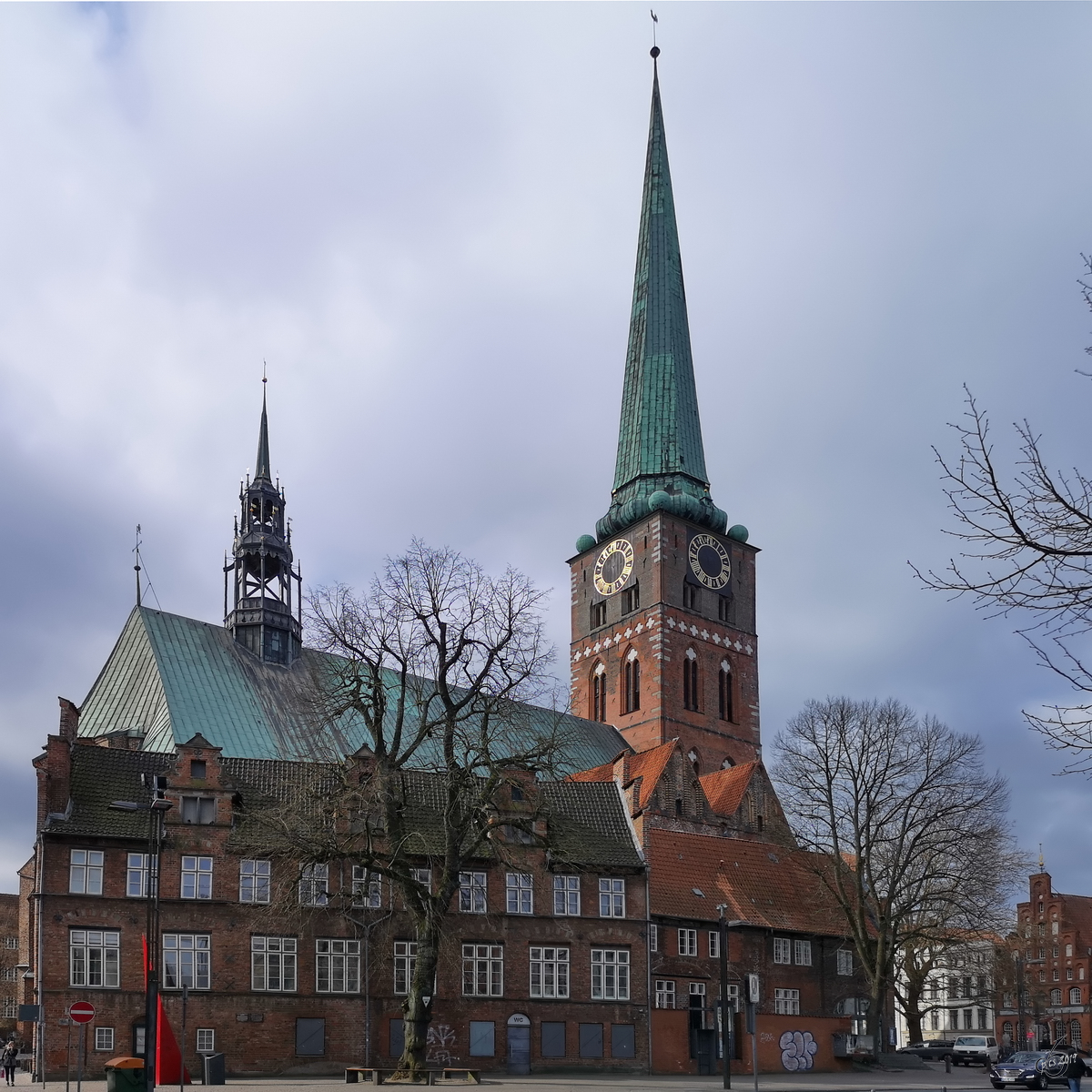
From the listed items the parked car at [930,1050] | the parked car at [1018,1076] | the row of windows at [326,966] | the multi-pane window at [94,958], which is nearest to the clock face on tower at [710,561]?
the parked car at [930,1050]

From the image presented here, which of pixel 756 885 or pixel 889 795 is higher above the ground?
pixel 889 795

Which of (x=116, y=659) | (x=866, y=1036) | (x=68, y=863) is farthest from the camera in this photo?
(x=116, y=659)

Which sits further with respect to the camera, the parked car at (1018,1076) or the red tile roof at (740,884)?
the red tile roof at (740,884)

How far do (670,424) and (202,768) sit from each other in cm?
5045

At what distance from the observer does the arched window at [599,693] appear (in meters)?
86.5

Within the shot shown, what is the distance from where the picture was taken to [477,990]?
47781mm

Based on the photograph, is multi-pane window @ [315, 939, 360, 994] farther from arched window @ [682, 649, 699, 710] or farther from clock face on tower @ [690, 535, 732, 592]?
clock face on tower @ [690, 535, 732, 592]

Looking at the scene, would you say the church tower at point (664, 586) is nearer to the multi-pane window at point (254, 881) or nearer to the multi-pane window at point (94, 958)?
the multi-pane window at point (254, 881)

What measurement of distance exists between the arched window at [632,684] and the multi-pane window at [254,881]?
3980 centimetres

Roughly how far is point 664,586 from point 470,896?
37388mm

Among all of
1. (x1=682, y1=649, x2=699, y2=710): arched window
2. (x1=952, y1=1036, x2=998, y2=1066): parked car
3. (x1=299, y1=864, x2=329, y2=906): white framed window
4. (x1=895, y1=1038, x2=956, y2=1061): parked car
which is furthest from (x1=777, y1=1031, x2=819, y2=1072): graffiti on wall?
(x1=682, y1=649, x2=699, y2=710): arched window

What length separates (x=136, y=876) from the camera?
4528 centimetres

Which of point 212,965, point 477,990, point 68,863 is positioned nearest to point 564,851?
point 477,990

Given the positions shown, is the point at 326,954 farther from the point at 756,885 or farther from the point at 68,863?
the point at 756,885
